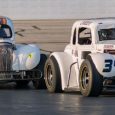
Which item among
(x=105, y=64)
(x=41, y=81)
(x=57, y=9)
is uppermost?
(x=57, y=9)

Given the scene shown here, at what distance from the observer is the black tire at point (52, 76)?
1554 cm

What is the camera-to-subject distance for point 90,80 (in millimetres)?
13945

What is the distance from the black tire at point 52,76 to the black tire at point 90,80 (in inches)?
44.2

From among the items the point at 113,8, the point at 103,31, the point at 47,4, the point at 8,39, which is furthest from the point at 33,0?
the point at 103,31

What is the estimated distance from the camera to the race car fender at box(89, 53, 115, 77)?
13.7m

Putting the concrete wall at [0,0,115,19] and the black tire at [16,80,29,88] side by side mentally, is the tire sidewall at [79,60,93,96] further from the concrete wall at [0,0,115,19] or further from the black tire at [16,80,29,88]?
the concrete wall at [0,0,115,19]

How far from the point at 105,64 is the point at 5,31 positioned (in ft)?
17.1

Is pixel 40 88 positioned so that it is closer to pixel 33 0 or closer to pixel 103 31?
pixel 103 31

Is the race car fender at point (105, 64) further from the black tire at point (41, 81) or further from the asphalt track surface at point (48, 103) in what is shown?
the black tire at point (41, 81)

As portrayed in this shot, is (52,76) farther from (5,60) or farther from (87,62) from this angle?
(87,62)

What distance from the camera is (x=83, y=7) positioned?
29.0 m

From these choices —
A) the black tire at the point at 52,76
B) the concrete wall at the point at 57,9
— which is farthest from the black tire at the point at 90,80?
the concrete wall at the point at 57,9

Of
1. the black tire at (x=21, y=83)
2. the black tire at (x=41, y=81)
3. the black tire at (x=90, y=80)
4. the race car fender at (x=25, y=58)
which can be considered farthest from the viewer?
the black tire at (x=21, y=83)

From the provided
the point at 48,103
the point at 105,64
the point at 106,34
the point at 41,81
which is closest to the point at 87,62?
the point at 105,64
